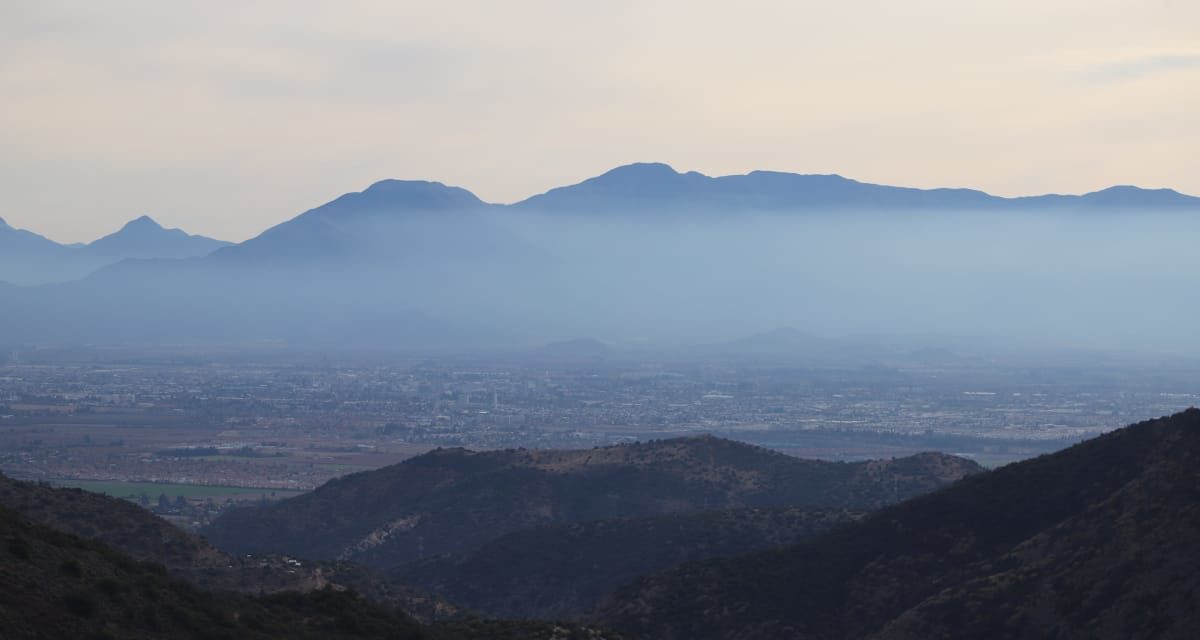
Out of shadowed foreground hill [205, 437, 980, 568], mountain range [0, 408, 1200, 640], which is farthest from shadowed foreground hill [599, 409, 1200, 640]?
shadowed foreground hill [205, 437, 980, 568]

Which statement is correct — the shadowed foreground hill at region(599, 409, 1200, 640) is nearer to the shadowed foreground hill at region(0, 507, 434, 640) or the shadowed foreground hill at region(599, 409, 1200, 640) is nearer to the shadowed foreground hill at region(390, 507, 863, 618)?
the shadowed foreground hill at region(390, 507, 863, 618)

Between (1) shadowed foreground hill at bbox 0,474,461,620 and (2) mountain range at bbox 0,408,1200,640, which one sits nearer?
(2) mountain range at bbox 0,408,1200,640

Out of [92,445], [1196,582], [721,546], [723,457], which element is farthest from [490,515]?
[92,445]

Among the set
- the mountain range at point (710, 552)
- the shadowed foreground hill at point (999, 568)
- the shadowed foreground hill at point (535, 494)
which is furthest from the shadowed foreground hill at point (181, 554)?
the shadowed foreground hill at point (535, 494)

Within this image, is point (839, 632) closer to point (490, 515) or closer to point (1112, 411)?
point (490, 515)

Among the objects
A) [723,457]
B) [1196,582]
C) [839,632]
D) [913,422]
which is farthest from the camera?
[913,422]

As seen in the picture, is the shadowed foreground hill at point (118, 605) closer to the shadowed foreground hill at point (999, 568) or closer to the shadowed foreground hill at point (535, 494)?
the shadowed foreground hill at point (999, 568)

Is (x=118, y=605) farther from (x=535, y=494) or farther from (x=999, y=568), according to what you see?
(x=535, y=494)
